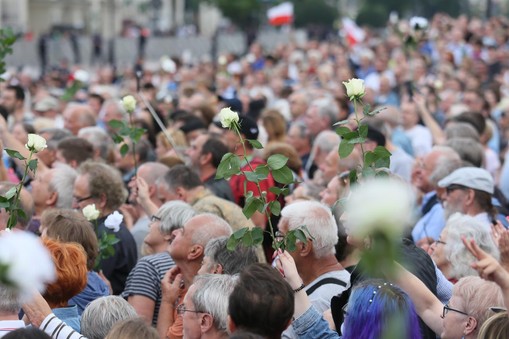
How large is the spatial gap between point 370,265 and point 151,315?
12.0 feet

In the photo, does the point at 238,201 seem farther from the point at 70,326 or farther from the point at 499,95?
the point at 499,95

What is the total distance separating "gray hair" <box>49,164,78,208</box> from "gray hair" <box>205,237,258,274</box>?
2.32m

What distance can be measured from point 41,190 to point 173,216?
4.95 feet

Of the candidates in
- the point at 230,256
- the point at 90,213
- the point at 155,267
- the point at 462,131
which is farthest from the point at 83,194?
the point at 462,131

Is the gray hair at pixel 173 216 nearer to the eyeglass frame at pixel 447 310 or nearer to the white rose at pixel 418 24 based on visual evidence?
the eyeglass frame at pixel 447 310

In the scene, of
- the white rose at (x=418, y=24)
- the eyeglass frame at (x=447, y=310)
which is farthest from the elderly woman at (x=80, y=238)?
the white rose at (x=418, y=24)

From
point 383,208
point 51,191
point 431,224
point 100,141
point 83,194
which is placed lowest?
point 100,141

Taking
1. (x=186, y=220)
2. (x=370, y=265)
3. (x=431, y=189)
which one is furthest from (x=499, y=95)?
(x=370, y=265)

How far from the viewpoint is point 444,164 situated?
8047 millimetres

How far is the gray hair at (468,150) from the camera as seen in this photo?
29.4ft

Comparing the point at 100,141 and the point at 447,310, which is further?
the point at 100,141

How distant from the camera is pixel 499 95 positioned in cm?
1623

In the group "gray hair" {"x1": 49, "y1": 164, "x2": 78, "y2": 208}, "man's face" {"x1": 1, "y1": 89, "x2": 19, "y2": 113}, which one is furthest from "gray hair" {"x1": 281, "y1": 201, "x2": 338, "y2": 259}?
"man's face" {"x1": 1, "y1": 89, "x2": 19, "y2": 113}

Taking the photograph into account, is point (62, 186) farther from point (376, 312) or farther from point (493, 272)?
point (493, 272)
